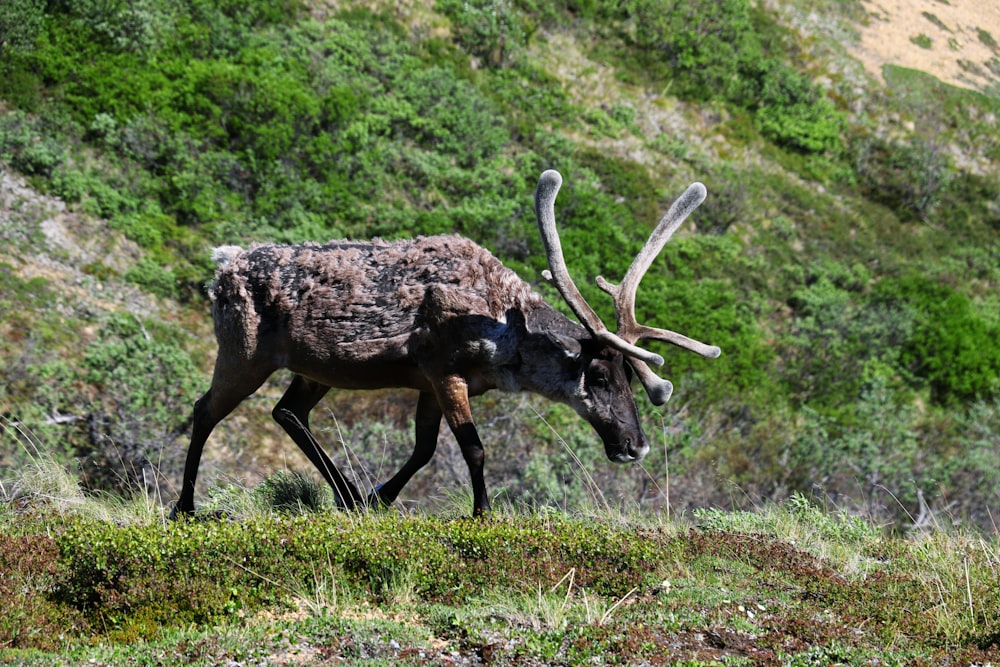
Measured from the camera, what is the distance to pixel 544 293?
15883mm

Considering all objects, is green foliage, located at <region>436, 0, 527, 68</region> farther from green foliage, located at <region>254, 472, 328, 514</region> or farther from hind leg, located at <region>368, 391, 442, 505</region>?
hind leg, located at <region>368, 391, 442, 505</region>

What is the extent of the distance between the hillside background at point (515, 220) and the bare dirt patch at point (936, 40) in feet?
17.0

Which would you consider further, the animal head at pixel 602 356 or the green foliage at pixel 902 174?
the green foliage at pixel 902 174

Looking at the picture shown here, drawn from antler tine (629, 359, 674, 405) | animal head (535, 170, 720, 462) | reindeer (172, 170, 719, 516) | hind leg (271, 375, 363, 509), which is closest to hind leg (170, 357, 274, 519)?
reindeer (172, 170, 719, 516)

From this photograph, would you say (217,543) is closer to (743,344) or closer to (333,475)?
(333,475)

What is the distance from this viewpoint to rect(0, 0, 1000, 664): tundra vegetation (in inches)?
227

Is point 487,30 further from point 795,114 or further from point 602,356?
point 602,356

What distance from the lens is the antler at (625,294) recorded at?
6.73 meters

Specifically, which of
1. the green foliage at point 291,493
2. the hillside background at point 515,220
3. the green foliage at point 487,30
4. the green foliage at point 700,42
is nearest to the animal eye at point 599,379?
the hillside background at point 515,220

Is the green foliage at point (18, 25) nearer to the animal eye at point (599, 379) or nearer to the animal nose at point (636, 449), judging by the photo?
the animal eye at point (599, 379)

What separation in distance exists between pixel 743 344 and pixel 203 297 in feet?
30.5

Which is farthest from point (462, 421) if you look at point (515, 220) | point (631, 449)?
point (515, 220)

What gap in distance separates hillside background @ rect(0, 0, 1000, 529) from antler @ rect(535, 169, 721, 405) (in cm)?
237

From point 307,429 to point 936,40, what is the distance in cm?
3140
